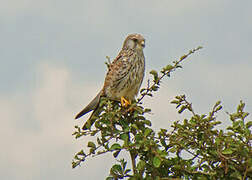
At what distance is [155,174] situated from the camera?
2.79 m

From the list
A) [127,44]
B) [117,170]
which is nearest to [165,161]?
[117,170]

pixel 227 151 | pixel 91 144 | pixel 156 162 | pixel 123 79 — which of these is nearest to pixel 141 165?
pixel 156 162

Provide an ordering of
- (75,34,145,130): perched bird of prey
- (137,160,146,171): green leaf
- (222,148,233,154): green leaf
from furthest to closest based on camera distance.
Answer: (75,34,145,130): perched bird of prey < (137,160,146,171): green leaf < (222,148,233,154): green leaf

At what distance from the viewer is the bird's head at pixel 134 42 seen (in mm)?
5305

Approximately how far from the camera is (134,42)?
17.6 feet

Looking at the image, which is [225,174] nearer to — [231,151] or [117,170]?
[231,151]

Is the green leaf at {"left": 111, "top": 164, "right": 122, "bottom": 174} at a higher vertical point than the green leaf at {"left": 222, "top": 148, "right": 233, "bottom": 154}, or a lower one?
higher

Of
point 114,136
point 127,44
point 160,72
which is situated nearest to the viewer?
point 114,136

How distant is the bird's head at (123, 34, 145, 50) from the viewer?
17.4ft

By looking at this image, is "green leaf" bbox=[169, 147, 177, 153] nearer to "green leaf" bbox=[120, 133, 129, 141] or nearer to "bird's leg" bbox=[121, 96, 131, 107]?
"green leaf" bbox=[120, 133, 129, 141]

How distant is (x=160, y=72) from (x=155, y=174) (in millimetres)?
869

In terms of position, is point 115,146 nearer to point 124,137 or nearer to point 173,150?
point 124,137

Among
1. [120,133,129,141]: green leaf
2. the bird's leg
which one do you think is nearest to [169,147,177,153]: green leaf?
[120,133,129,141]: green leaf

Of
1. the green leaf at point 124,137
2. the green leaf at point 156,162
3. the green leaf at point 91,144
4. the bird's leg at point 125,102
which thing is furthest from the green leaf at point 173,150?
the bird's leg at point 125,102
